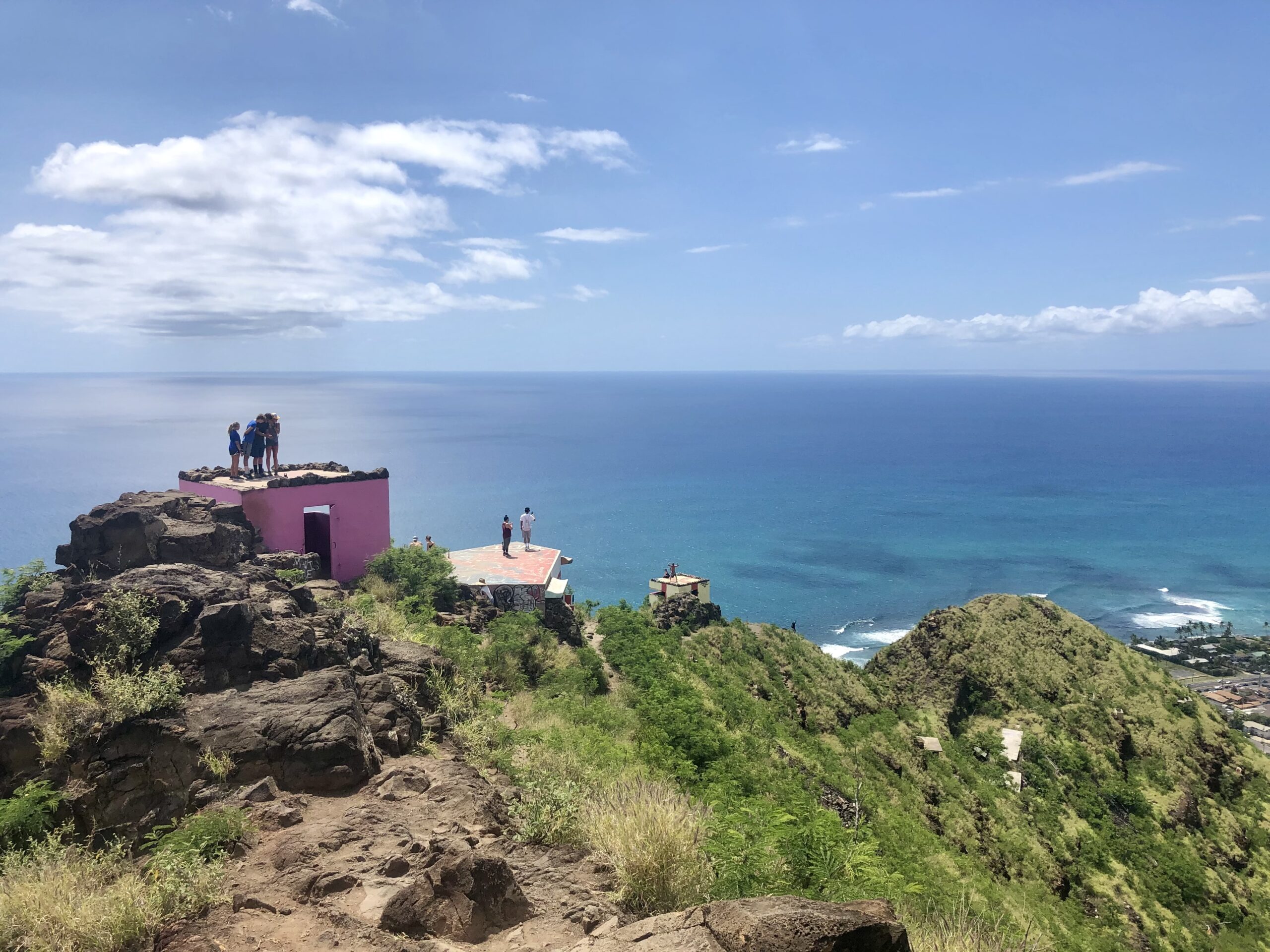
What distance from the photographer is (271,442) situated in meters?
20.4

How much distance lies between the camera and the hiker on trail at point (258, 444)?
66.6 ft

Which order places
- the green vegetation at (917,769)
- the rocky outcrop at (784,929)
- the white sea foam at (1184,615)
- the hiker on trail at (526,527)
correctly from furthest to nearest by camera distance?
the white sea foam at (1184,615) < the hiker on trail at (526,527) < the green vegetation at (917,769) < the rocky outcrop at (784,929)

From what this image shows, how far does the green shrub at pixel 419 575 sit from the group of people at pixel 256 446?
395 cm

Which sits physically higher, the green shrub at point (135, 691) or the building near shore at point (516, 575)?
the green shrub at point (135, 691)

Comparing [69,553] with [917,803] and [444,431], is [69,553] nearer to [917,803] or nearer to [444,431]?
[917,803]

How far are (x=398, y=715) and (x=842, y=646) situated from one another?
41.0m

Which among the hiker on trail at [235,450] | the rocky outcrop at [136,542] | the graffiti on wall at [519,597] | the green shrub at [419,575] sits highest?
the hiker on trail at [235,450]

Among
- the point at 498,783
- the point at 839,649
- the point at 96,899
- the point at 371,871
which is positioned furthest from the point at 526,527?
the point at 839,649

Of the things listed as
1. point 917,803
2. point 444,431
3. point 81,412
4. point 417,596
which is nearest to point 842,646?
point 917,803

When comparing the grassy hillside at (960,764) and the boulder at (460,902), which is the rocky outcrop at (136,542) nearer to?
the grassy hillside at (960,764)

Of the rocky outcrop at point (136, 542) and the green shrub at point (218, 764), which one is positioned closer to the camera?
the green shrub at point (218, 764)

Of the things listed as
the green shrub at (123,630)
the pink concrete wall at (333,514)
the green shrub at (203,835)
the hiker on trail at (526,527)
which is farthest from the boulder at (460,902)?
the hiker on trail at (526,527)

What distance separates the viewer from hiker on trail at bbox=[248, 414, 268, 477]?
20297 millimetres

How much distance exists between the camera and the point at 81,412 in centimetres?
17638
